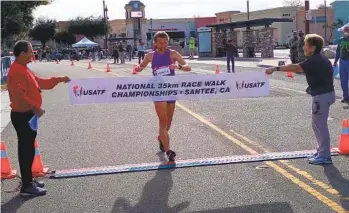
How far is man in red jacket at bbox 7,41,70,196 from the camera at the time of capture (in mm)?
5559

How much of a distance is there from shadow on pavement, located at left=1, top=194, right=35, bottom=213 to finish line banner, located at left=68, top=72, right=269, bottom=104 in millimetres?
1727

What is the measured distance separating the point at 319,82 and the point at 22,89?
3.74 meters

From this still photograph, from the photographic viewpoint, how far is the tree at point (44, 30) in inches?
3533

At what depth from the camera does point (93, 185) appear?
20.0ft

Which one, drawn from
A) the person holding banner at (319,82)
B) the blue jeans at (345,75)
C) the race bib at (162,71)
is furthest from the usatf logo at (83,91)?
the blue jeans at (345,75)

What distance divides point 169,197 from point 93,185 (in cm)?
112

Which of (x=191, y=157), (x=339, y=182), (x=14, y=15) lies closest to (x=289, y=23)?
(x=14, y=15)

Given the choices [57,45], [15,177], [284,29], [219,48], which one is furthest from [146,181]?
[57,45]

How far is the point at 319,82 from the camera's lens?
6.49 metres

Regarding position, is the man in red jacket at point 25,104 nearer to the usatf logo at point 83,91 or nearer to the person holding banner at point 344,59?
the usatf logo at point 83,91

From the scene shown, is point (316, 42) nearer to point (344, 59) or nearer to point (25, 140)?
point (25, 140)

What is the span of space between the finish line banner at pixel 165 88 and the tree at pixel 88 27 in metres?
84.9

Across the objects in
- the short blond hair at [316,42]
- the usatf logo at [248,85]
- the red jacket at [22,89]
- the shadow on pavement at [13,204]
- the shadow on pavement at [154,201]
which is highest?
the short blond hair at [316,42]

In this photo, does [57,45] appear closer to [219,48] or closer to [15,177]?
[219,48]
